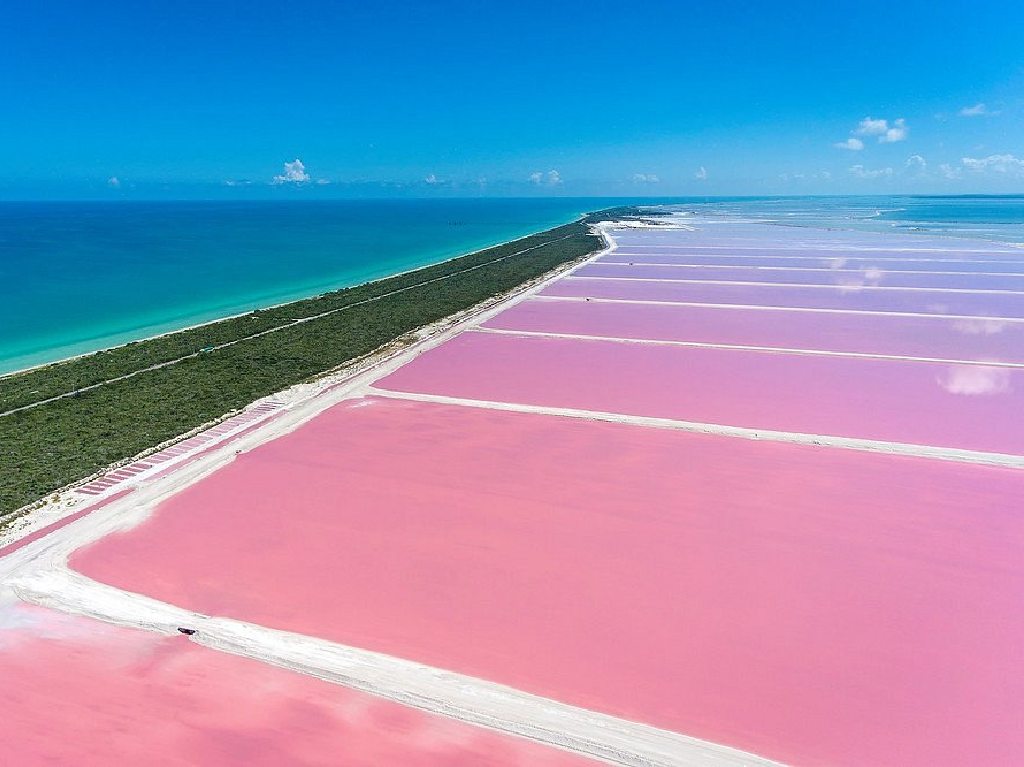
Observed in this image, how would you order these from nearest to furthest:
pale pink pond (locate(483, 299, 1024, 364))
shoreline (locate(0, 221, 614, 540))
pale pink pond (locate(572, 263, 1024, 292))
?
shoreline (locate(0, 221, 614, 540))
pale pink pond (locate(483, 299, 1024, 364))
pale pink pond (locate(572, 263, 1024, 292))

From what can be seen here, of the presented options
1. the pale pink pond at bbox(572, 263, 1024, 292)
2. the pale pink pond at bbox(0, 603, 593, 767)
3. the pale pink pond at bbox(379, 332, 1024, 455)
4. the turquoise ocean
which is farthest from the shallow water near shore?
the pale pink pond at bbox(0, 603, 593, 767)

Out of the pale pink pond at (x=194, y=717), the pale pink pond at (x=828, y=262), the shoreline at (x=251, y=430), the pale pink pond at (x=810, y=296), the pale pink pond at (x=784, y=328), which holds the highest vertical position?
the pale pink pond at (x=828, y=262)

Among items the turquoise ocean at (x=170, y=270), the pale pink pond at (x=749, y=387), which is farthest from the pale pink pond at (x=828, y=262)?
the pale pink pond at (x=749, y=387)

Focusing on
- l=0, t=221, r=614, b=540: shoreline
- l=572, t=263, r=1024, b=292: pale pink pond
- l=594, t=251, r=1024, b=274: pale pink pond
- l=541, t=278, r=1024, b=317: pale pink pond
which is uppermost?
l=594, t=251, r=1024, b=274: pale pink pond

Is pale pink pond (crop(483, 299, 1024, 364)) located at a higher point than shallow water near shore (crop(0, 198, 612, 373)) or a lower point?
lower

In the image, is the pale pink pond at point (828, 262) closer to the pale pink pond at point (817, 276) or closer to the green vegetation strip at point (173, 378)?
the pale pink pond at point (817, 276)

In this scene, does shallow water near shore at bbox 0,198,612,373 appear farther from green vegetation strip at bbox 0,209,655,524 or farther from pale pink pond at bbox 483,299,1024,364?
pale pink pond at bbox 483,299,1024,364
